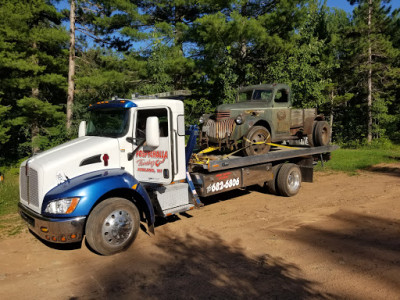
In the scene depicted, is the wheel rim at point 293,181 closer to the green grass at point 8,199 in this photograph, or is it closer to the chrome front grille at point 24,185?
the chrome front grille at point 24,185

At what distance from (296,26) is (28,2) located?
1400 cm

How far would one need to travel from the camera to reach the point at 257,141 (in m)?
8.03

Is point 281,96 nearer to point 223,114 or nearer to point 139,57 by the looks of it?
point 223,114

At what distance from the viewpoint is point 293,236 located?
18.4ft

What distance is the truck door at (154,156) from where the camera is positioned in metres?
5.62

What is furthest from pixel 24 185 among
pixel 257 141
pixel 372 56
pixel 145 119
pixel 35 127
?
pixel 372 56

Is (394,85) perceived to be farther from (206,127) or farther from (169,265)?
(169,265)

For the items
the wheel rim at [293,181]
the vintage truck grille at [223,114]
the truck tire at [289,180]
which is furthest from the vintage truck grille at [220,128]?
the wheel rim at [293,181]

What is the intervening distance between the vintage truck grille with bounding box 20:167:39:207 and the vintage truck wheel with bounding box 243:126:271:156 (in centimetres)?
461

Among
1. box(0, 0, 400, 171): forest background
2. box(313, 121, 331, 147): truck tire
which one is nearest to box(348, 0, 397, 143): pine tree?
box(0, 0, 400, 171): forest background

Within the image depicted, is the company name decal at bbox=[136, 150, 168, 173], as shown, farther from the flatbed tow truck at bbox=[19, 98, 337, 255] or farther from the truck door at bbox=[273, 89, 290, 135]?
the truck door at bbox=[273, 89, 290, 135]

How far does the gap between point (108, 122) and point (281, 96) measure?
17.3ft

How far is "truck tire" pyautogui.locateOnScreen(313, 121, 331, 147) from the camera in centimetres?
993

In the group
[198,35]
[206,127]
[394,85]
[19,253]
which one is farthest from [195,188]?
[394,85]
